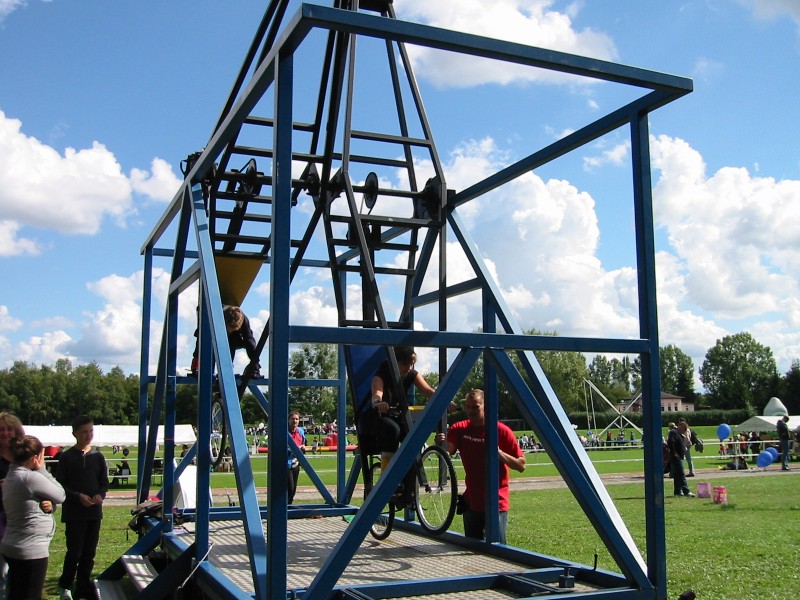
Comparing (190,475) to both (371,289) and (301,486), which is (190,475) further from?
(301,486)

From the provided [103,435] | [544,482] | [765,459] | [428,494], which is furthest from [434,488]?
[103,435]

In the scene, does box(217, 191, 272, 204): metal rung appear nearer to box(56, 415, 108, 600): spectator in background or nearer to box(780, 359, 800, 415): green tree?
box(56, 415, 108, 600): spectator in background

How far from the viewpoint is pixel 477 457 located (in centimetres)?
709

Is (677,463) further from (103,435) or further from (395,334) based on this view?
(103,435)

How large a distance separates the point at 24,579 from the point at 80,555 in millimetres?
1477

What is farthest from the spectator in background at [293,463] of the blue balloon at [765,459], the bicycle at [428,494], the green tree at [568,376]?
the green tree at [568,376]

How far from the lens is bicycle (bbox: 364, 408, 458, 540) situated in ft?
19.7

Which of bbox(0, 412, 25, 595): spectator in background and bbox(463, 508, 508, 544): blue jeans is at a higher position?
bbox(0, 412, 25, 595): spectator in background

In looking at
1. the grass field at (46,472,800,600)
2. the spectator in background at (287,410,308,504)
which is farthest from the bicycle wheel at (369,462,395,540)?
the spectator in background at (287,410,308,504)

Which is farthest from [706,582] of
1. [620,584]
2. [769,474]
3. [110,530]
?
[769,474]

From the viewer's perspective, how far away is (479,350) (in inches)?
163

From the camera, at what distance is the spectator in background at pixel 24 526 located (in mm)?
5879

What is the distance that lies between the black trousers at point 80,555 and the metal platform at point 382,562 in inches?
43.1

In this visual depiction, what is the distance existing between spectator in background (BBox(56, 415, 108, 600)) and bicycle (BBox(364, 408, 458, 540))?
264cm
